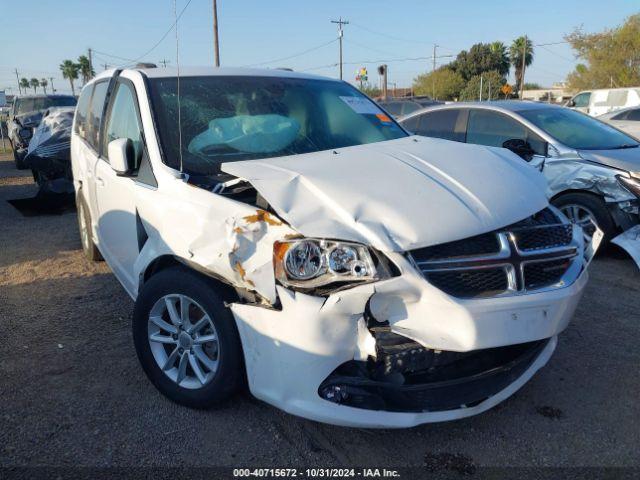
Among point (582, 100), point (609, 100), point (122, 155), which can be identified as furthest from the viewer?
point (582, 100)

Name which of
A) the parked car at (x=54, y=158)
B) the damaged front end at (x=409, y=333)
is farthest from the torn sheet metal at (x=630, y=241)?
the parked car at (x=54, y=158)

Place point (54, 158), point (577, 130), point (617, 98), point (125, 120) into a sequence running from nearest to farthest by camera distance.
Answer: point (125, 120)
point (577, 130)
point (54, 158)
point (617, 98)

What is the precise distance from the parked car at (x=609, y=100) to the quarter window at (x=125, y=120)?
62.1ft

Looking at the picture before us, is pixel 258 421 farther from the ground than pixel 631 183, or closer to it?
closer to it

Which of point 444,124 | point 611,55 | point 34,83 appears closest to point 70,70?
point 34,83

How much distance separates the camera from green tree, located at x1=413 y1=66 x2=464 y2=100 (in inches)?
2447

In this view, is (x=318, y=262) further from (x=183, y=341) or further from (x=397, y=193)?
(x=183, y=341)

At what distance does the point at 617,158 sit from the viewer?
17.9 ft

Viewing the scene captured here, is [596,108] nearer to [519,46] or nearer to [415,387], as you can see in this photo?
[415,387]

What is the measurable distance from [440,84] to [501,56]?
38.5 feet

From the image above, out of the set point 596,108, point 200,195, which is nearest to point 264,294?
point 200,195

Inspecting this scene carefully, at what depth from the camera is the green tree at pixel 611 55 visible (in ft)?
131

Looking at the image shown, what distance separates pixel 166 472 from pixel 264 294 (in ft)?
2.98

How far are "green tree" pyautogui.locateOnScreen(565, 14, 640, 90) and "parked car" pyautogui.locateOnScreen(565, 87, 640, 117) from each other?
24.1m
